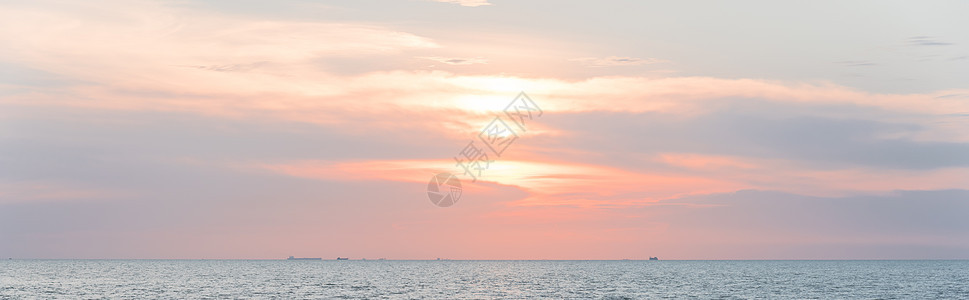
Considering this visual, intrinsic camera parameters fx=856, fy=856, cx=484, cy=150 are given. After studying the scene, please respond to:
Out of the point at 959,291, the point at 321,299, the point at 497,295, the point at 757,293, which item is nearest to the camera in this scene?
the point at 321,299

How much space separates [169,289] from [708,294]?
102 metres

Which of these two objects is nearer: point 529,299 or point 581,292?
point 529,299

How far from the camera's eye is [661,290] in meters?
167

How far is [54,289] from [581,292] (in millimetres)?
99820

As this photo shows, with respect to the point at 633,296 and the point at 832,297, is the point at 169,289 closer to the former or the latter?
the point at 633,296

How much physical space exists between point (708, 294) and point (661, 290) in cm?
1399

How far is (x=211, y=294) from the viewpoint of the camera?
149 metres

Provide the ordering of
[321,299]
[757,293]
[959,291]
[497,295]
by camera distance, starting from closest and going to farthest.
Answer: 1. [321,299]
2. [497,295]
3. [757,293]
4. [959,291]

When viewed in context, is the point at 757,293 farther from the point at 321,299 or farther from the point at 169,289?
the point at 169,289

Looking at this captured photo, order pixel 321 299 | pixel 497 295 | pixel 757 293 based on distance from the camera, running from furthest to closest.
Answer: pixel 757 293 → pixel 497 295 → pixel 321 299

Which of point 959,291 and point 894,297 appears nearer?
point 894,297

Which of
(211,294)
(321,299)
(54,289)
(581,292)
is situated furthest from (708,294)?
(54,289)

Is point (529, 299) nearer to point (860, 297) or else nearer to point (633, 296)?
point (633, 296)

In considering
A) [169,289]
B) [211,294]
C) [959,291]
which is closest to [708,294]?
[959,291]
